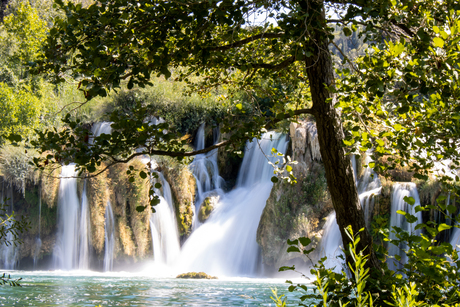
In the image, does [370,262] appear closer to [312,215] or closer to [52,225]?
[312,215]

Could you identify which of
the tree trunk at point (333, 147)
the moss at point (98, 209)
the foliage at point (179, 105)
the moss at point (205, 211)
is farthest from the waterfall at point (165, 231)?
the tree trunk at point (333, 147)

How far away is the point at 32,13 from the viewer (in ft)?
72.2

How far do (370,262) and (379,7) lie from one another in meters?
1.98

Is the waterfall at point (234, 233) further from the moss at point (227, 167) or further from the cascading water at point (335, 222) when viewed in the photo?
the cascading water at point (335, 222)

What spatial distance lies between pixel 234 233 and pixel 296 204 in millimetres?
A: 2580

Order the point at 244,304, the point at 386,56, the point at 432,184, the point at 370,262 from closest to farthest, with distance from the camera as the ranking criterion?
1. the point at 386,56
2. the point at 370,262
3. the point at 244,304
4. the point at 432,184

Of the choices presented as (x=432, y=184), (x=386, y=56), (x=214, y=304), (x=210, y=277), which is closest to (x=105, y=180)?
(x=210, y=277)

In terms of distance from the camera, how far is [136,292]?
1017cm

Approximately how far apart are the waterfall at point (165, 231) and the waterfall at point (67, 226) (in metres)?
2.94

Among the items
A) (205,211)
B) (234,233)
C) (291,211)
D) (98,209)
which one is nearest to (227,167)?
(205,211)

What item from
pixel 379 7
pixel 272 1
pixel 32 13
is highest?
pixel 32 13

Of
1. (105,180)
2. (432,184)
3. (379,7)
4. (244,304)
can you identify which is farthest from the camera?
(105,180)

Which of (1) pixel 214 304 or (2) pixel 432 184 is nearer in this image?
(1) pixel 214 304

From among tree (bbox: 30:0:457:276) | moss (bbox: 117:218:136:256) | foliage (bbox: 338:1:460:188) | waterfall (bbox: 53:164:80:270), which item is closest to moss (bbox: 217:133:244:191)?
moss (bbox: 117:218:136:256)
